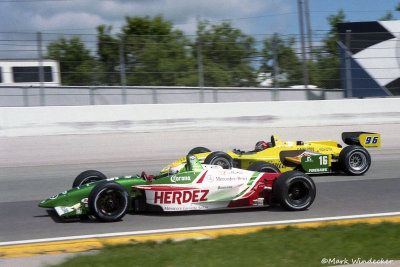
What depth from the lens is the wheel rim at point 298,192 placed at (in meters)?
7.94

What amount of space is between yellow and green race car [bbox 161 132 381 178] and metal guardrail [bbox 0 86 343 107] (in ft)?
11.0

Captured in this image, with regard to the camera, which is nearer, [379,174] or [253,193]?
[253,193]

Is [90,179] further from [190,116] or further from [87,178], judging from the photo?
[190,116]

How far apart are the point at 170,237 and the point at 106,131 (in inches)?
286

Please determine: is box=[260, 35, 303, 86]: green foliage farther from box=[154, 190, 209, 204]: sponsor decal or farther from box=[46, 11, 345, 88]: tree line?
box=[154, 190, 209, 204]: sponsor decal

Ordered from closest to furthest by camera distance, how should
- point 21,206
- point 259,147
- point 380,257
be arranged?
point 380,257
point 21,206
point 259,147

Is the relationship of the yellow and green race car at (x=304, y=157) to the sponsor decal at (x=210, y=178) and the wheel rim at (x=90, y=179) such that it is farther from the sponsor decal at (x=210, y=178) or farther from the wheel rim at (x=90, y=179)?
the sponsor decal at (x=210, y=178)

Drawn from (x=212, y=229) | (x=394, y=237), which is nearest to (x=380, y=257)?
(x=394, y=237)

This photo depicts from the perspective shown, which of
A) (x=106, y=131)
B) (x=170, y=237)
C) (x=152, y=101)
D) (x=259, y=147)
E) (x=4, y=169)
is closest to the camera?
(x=170, y=237)

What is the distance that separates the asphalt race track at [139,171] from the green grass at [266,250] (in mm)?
1243

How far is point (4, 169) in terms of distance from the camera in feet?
39.4

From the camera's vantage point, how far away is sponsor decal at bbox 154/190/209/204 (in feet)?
24.8

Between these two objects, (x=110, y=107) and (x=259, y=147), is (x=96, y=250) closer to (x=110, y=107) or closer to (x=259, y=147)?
(x=259, y=147)

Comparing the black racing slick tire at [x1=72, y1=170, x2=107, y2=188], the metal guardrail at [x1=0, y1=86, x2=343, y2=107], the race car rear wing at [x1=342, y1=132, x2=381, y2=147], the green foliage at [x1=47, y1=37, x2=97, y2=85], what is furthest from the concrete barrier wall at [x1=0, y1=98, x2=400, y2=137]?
the black racing slick tire at [x1=72, y1=170, x2=107, y2=188]
